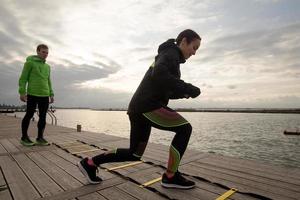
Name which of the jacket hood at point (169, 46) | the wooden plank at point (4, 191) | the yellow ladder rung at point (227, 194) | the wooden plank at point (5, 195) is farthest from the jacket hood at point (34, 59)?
the yellow ladder rung at point (227, 194)

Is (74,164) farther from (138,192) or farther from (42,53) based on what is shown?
(42,53)

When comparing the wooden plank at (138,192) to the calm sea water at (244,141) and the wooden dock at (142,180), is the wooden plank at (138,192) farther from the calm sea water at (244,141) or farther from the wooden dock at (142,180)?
the calm sea water at (244,141)

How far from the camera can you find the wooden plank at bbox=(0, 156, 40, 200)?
9.11 feet

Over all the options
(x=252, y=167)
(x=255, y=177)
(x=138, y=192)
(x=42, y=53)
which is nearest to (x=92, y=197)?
(x=138, y=192)

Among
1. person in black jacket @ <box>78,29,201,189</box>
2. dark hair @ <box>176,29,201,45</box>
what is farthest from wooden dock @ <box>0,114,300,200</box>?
dark hair @ <box>176,29,201,45</box>

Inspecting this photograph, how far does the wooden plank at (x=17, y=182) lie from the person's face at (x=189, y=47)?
8.39 ft

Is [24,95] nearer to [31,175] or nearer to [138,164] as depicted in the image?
[31,175]

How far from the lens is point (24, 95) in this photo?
5.47 m

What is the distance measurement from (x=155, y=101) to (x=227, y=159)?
2.76 m

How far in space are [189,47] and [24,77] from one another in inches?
179

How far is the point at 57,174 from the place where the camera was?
11.8 ft

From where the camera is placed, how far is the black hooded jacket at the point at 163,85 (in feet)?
8.43

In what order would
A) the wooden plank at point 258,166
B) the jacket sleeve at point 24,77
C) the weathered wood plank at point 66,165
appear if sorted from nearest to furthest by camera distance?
the weathered wood plank at point 66,165 < the wooden plank at point 258,166 < the jacket sleeve at point 24,77

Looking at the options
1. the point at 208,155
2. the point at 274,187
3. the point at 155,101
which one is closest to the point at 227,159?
the point at 208,155
